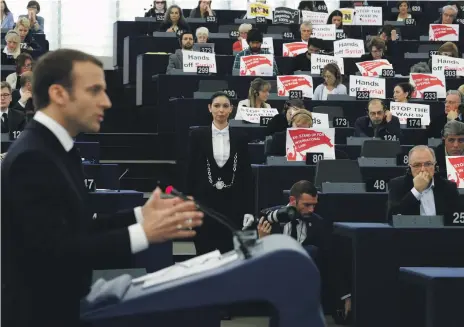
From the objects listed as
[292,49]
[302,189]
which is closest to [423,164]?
[302,189]

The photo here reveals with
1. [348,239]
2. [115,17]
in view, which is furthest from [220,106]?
[115,17]

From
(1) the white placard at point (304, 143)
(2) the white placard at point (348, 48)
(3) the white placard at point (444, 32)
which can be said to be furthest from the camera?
(3) the white placard at point (444, 32)

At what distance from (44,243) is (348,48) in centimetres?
1151

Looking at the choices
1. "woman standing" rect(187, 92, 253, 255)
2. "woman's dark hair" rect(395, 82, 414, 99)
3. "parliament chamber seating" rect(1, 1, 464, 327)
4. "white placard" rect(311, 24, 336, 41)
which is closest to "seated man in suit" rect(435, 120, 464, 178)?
"parliament chamber seating" rect(1, 1, 464, 327)

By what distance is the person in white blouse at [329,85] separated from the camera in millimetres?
11156

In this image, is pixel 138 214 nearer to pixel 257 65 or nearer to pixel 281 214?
pixel 281 214

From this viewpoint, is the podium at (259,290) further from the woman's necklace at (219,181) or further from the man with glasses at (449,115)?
the man with glasses at (449,115)

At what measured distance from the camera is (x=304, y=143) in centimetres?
828

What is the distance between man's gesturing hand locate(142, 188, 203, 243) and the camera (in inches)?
87.2

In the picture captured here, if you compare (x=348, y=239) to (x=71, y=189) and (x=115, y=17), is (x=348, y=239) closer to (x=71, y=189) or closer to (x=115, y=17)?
(x=71, y=189)

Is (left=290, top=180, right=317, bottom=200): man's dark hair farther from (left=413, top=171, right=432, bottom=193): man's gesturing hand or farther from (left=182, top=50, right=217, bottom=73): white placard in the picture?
(left=182, top=50, right=217, bottom=73): white placard

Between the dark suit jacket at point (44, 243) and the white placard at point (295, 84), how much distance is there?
348 inches

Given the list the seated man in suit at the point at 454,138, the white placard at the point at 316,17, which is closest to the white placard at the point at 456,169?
the seated man in suit at the point at 454,138

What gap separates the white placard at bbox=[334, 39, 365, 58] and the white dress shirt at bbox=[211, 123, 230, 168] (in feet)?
22.0
